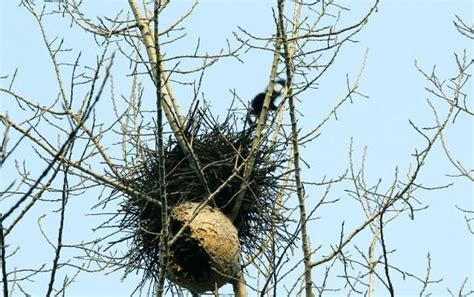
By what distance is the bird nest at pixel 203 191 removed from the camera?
19.2ft

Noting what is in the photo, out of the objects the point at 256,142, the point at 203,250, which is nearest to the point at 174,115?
the point at 256,142

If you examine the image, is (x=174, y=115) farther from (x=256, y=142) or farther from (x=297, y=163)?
(x=297, y=163)

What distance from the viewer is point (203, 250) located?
568cm

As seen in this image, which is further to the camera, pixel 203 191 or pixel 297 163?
pixel 203 191

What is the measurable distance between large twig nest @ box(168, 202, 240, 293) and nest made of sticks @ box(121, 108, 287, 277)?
14 cm

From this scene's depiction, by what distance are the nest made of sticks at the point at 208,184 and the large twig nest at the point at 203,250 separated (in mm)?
141

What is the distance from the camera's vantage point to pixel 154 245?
5.96m

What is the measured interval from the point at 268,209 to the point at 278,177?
0.20 meters

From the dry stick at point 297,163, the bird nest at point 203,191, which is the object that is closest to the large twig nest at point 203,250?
the bird nest at point 203,191

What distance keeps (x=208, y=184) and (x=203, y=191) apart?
55 mm

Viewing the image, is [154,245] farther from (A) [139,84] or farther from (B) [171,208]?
(A) [139,84]

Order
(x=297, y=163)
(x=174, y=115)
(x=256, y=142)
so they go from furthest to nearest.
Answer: (x=256, y=142) < (x=174, y=115) < (x=297, y=163)

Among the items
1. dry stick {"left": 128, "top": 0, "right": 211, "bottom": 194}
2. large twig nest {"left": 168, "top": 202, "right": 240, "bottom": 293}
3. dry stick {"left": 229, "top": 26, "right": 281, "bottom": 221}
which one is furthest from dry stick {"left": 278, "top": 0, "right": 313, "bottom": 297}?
large twig nest {"left": 168, "top": 202, "right": 240, "bottom": 293}

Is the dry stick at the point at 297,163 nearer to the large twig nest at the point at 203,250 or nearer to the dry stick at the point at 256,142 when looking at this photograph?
the dry stick at the point at 256,142
